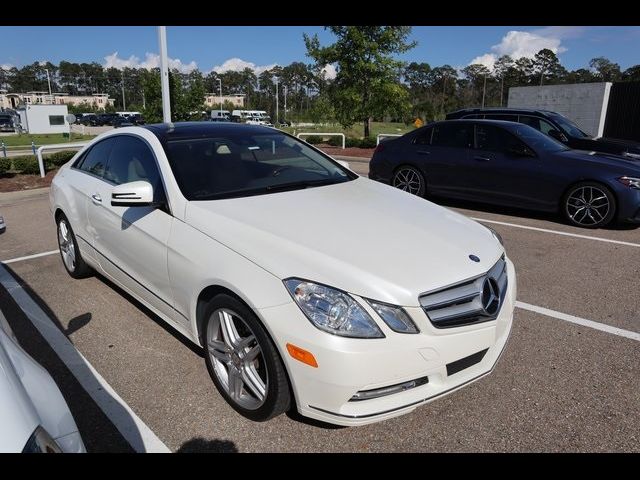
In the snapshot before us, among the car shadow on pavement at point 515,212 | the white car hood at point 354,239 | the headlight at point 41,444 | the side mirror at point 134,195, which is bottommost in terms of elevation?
the car shadow on pavement at point 515,212

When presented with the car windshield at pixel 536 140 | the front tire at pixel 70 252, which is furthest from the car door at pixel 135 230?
the car windshield at pixel 536 140

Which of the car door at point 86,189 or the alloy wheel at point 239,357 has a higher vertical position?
the car door at point 86,189

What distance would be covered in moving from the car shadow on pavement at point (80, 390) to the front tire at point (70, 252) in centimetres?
58

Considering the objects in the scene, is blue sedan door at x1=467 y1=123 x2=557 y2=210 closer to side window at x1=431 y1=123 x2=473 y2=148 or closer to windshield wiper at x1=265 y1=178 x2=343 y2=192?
side window at x1=431 y1=123 x2=473 y2=148

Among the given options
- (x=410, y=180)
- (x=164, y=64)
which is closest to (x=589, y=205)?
(x=410, y=180)

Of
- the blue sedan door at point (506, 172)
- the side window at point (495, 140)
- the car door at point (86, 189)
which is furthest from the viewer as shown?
the side window at point (495, 140)

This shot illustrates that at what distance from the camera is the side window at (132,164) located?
3552 mm

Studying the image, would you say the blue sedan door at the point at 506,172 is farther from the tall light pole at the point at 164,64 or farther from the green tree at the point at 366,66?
the green tree at the point at 366,66

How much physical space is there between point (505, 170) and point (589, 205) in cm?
127

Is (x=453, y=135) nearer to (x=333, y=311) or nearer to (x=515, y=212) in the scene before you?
(x=515, y=212)

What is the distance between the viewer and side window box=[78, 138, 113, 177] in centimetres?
443

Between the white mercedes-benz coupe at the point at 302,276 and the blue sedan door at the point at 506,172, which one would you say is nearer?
the white mercedes-benz coupe at the point at 302,276
